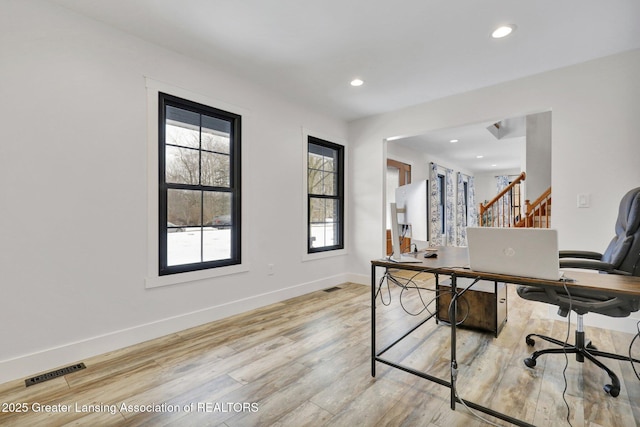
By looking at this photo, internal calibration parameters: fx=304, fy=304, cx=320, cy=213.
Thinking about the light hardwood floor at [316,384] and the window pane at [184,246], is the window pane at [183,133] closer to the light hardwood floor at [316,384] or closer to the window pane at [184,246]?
the window pane at [184,246]

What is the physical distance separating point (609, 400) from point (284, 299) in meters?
2.90

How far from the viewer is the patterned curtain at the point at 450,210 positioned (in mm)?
7871

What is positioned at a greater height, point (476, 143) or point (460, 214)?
point (476, 143)

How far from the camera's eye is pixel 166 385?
1.92 meters

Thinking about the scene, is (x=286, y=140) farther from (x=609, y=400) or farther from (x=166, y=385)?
(x=609, y=400)

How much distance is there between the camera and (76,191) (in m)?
2.23

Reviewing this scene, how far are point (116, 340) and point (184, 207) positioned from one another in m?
1.21

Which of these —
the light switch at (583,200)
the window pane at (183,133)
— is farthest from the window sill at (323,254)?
the light switch at (583,200)

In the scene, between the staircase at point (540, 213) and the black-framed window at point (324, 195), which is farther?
the staircase at point (540, 213)

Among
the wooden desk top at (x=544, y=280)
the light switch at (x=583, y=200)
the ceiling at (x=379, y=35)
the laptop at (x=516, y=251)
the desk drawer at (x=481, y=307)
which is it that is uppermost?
the ceiling at (x=379, y=35)

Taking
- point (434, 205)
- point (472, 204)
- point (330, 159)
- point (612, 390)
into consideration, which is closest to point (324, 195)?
point (330, 159)

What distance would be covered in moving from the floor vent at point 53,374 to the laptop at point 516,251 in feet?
8.84

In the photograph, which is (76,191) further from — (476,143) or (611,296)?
(476,143)

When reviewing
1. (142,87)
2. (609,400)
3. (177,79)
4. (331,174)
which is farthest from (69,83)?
(609,400)
